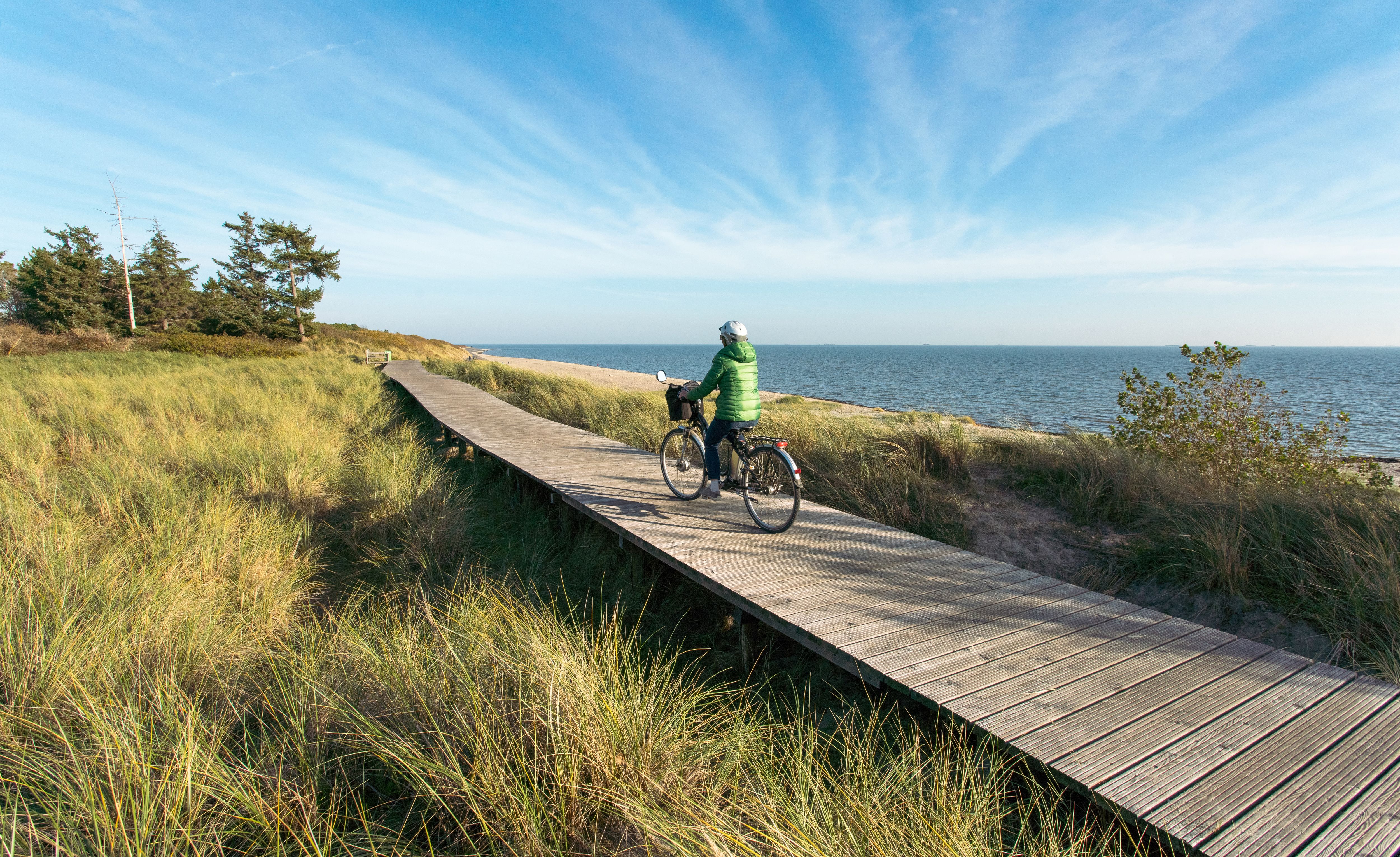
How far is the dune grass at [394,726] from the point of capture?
1.86m

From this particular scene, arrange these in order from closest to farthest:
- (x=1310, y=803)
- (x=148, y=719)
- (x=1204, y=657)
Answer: (x=1310, y=803) < (x=148, y=719) < (x=1204, y=657)

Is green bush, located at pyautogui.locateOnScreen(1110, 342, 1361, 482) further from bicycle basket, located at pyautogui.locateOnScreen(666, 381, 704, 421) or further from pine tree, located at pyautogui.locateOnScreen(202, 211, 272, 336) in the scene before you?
pine tree, located at pyautogui.locateOnScreen(202, 211, 272, 336)

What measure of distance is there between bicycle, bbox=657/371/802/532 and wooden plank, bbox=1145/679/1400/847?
9.32 ft

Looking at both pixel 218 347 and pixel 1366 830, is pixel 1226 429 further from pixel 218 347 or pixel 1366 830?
pixel 218 347

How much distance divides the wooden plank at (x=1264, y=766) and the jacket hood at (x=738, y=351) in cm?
367

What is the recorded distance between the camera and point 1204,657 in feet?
9.62

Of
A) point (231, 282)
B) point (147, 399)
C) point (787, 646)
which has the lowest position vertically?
point (787, 646)

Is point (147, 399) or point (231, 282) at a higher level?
point (231, 282)

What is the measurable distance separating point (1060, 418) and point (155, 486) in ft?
91.0

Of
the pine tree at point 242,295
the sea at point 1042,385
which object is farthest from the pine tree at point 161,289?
the sea at point 1042,385

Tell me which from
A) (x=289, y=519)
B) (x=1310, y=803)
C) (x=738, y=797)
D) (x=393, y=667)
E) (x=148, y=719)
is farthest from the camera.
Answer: (x=289, y=519)

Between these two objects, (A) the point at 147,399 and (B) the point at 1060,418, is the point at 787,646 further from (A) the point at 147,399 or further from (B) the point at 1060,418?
(B) the point at 1060,418

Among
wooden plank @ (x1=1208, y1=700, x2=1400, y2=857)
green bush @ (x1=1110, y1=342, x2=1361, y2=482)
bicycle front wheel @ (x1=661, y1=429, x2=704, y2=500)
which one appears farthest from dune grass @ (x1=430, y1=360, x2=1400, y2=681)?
bicycle front wheel @ (x1=661, y1=429, x2=704, y2=500)

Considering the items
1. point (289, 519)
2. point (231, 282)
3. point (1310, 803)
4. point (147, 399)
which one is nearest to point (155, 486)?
point (289, 519)
